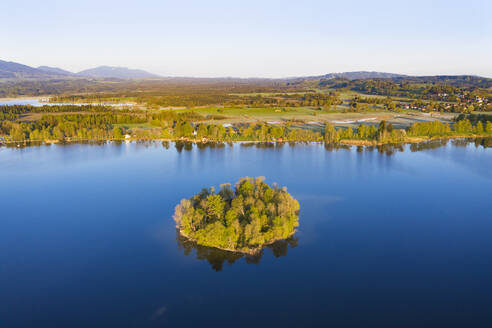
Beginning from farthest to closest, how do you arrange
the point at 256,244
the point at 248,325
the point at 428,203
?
the point at 428,203 < the point at 256,244 < the point at 248,325

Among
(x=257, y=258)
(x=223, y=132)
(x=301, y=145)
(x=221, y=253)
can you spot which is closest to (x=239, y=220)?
(x=221, y=253)

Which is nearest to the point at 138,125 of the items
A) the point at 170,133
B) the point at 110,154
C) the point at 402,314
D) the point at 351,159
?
the point at 170,133

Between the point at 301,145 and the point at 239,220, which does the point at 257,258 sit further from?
the point at 301,145

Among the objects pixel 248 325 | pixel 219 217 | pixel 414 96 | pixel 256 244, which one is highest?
pixel 414 96

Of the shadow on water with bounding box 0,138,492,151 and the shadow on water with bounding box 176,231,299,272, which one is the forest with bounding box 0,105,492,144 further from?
the shadow on water with bounding box 176,231,299,272

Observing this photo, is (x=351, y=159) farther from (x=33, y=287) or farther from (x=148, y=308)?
(x=33, y=287)

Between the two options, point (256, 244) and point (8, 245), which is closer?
point (256, 244)

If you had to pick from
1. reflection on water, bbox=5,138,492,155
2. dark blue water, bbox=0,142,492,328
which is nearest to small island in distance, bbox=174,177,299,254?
dark blue water, bbox=0,142,492,328
